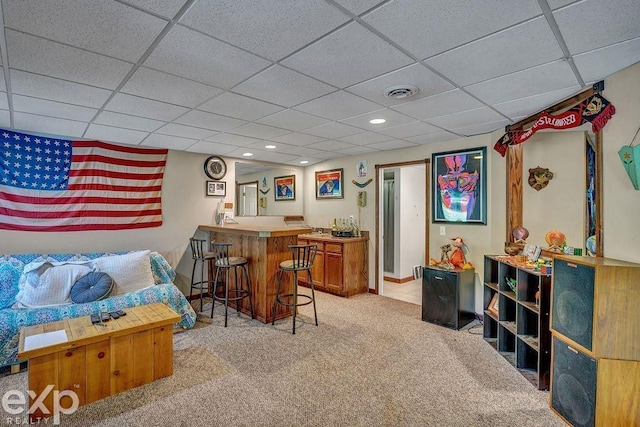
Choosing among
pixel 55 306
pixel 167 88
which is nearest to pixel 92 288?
pixel 55 306

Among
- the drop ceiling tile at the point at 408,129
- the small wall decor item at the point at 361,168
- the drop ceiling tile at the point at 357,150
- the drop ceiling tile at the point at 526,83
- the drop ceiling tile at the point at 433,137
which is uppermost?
the drop ceiling tile at the point at 357,150

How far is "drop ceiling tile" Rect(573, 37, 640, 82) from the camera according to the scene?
5.87 feet

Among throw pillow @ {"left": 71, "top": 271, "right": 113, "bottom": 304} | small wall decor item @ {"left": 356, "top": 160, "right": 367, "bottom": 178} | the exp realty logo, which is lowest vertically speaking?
the exp realty logo

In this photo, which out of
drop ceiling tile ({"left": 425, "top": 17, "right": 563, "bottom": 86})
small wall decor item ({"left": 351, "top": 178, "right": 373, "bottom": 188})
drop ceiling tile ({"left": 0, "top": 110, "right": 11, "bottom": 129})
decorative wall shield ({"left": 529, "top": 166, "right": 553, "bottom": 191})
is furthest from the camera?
small wall decor item ({"left": 351, "top": 178, "right": 373, "bottom": 188})

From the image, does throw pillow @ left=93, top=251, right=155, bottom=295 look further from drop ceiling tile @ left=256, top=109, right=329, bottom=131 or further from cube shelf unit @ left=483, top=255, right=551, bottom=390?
cube shelf unit @ left=483, top=255, right=551, bottom=390

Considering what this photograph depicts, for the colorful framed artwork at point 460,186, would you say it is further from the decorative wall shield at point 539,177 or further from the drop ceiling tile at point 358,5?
the drop ceiling tile at point 358,5

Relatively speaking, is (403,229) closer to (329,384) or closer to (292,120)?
(292,120)

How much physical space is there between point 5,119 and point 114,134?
925 mm

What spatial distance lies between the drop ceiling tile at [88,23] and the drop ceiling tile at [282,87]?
28.3 inches

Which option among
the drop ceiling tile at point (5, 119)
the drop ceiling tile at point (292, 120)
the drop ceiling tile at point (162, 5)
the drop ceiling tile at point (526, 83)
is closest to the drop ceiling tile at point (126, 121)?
the drop ceiling tile at point (5, 119)

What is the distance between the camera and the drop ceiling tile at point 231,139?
395 centimetres

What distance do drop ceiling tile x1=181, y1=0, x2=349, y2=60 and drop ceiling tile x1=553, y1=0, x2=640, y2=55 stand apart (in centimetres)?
108

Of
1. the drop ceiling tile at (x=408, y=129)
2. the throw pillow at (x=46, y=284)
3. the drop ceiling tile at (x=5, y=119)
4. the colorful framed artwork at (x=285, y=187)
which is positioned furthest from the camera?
the colorful framed artwork at (x=285, y=187)

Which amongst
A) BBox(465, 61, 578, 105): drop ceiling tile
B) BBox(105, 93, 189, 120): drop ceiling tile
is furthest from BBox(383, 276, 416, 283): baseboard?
BBox(105, 93, 189, 120): drop ceiling tile
